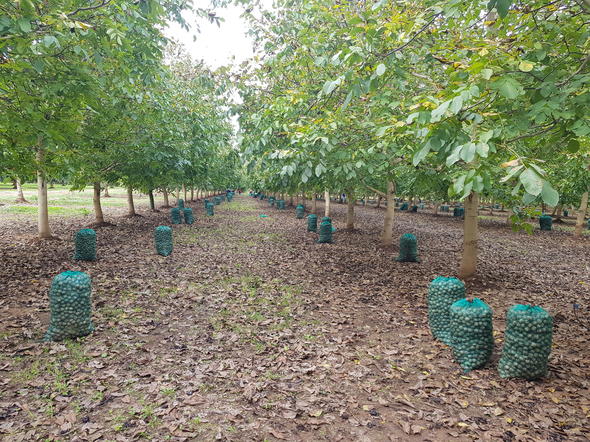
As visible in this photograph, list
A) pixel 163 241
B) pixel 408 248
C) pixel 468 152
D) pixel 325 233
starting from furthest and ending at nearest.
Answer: pixel 325 233, pixel 163 241, pixel 408 248, pixel 468 152

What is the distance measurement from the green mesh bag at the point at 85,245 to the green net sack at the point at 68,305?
4.97m

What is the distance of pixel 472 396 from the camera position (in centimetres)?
414

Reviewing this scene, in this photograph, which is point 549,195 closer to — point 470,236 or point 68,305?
point 68,305

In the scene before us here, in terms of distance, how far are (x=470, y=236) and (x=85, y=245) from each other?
1084 cm

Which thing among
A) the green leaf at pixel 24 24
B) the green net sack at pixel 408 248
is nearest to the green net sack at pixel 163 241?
the green net sack at pixel 408 248

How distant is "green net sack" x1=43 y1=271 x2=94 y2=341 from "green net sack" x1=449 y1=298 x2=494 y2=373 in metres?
5.66

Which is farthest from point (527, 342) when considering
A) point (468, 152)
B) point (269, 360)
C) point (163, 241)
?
point (163, 241)

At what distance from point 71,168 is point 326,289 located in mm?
8633

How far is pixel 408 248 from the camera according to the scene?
10.8m

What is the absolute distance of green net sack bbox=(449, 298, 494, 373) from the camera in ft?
14.7

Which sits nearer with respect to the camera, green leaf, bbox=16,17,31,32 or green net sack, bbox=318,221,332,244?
green leaf, bbox=16,17,31,32

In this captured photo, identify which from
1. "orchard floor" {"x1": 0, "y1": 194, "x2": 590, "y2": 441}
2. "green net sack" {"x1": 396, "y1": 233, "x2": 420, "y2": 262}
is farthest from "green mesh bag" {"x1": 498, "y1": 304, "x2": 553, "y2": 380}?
"green net sack" {"x1": 396, "y1": 233, "x2": 420, "y2": 262}

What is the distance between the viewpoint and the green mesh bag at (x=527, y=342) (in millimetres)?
4020

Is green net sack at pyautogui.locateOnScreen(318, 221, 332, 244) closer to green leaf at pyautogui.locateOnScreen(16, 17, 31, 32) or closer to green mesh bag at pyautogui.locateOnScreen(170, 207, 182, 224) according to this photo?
green mesh bag at pyautogui.locateOnScreen(170, 207, 182, 224)
